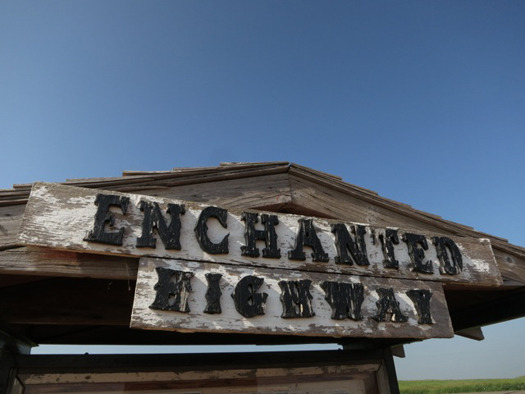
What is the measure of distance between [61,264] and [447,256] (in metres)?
2.25

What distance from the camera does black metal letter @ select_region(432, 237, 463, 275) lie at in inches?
88.0

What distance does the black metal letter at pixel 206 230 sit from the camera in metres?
1.71

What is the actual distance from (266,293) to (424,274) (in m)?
1.08

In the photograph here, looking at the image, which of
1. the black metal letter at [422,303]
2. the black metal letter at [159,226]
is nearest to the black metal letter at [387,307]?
the black metal letter at [422,303]

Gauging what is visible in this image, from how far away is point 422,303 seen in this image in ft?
6.67

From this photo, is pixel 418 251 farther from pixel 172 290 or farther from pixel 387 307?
pixel 172 290

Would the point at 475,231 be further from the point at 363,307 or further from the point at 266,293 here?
the point at 266,293

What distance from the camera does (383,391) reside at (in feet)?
10.2

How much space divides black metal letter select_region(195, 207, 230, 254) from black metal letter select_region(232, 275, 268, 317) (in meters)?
0.18

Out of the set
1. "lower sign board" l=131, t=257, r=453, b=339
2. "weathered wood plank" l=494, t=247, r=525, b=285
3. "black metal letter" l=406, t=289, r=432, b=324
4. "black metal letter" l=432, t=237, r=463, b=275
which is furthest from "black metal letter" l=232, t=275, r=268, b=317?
"weathered wood plank" l=494, t=247, r=525, b=285

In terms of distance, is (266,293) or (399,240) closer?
(266,293)

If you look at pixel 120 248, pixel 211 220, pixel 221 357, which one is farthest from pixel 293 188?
pixel 221 357

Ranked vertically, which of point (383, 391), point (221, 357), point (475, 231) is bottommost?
point (383, 391)

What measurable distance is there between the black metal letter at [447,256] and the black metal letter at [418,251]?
0.09 meters
